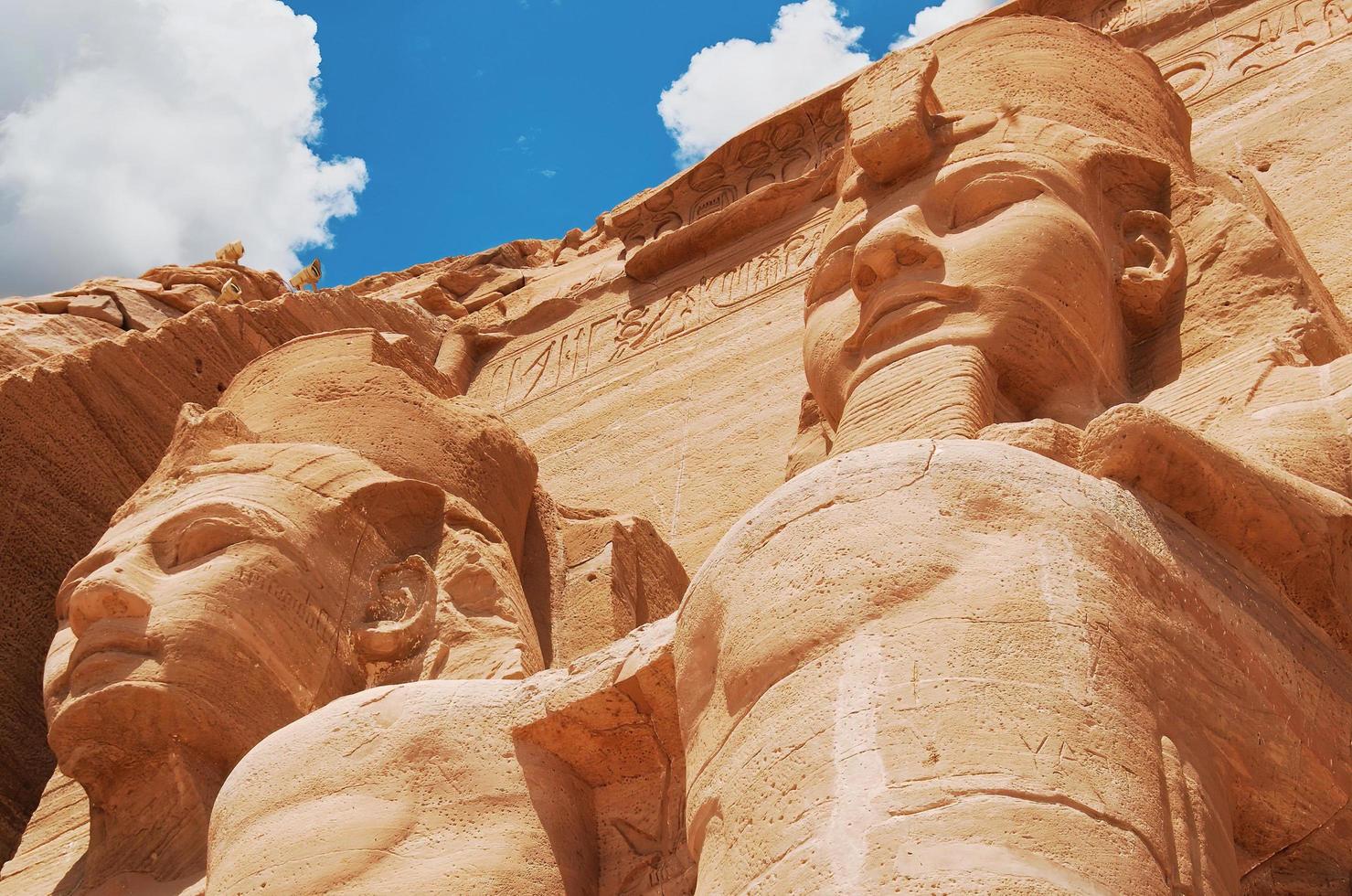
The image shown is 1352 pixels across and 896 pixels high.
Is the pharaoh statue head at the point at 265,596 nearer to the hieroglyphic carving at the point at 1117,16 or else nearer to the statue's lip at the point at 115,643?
the statue's lip at the point at 115,643

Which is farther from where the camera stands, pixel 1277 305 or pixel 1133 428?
pixel 1277 305

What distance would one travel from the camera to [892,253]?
4.45m

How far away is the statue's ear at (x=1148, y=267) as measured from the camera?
4621 mm

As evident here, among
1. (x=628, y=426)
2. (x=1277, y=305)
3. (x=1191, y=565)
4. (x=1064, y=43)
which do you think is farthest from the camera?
(x=628, y=426)

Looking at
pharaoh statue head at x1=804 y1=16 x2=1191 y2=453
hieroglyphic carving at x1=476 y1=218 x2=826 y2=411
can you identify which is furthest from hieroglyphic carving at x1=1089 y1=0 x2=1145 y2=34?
pharaoh statue head at x1=804 y1=16 x2=1191 y2=453

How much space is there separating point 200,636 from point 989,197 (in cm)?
208

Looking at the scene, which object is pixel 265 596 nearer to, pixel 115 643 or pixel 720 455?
pixel 115 643

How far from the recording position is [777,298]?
7.68 m

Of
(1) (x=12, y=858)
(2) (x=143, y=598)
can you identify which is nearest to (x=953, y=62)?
(2) (x=143, y=598)

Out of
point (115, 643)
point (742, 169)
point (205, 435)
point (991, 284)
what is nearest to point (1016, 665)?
point (991, 284)

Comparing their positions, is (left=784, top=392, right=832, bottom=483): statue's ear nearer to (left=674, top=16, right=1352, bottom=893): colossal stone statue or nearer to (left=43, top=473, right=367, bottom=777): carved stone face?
(left=674, top=16, right=1352, bottom=893): colossal stone statue

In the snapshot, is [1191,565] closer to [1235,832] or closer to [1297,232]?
[1235,832]

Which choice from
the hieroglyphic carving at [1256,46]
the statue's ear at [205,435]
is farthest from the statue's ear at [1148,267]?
the hieroglyphic carving at [1256,46]

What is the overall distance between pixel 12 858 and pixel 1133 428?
140 inches
